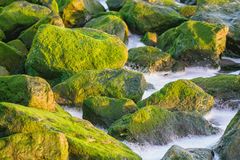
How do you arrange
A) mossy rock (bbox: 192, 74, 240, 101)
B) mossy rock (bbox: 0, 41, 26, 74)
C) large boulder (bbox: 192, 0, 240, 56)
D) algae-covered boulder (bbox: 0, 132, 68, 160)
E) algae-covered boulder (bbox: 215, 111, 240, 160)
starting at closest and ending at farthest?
algae-covered boulder (bbox: 0, 132, 68, 160)
algae-covered boulder (bbox: 215, 111, 240, 160)
mossy rock (bbox: 192, 74, 240, 101)
mossy rock (bbox: 0, 41, 26, 74)
large boulder (bbox: 192, 0, 240, 56)

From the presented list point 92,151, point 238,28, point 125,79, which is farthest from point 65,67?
point 238,28

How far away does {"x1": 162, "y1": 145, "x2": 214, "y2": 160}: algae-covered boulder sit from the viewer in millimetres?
9352

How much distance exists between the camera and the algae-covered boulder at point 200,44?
18531 mm

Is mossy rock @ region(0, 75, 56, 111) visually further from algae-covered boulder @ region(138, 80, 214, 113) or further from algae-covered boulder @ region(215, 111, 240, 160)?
algae-covered boulder @ region(215, 111, 240, 160)

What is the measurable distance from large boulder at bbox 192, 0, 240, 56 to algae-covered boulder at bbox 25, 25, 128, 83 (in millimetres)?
6166

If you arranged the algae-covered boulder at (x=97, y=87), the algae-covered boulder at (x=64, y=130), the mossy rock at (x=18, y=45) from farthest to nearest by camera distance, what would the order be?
the mossy rock at (x=18, y=45) → the algae-covered boulder at (x=97, y=87) → the algae-covered boulder at (x=64, y=130)

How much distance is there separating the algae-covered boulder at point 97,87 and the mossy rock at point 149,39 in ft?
21.2

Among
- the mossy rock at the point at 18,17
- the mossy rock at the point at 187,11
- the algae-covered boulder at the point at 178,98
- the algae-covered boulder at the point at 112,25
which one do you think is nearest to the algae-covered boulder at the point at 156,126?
the algae-covered boulder at the point at 178,98

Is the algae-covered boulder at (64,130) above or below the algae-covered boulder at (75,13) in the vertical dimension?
above

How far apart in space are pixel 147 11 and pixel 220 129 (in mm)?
9731

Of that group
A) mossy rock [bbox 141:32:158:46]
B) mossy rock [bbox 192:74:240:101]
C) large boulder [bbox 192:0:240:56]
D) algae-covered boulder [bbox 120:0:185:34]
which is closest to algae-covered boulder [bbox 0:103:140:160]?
mossy rock [bbox 192:74:240:101]

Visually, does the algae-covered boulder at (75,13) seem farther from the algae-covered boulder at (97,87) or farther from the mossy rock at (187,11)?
the algae-covered boulder at (97,87)

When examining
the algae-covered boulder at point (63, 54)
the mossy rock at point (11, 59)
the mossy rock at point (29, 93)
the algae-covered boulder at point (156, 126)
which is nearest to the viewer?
the mossy rock at point (29, 93)

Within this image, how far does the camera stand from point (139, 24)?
2175 centimetres
